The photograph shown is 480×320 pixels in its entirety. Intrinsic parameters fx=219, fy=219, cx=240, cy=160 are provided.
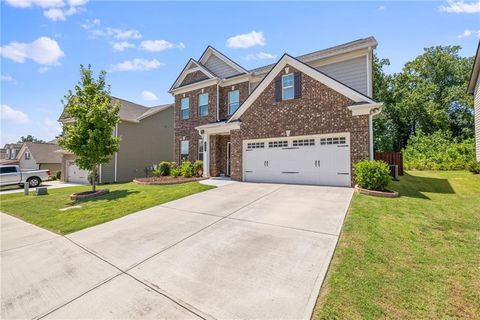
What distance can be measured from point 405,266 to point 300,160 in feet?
25.8

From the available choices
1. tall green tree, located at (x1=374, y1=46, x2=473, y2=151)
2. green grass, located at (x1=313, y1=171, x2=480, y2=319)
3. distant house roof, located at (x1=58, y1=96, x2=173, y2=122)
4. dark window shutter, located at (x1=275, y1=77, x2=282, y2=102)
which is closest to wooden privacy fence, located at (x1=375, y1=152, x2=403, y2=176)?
dark window shutter, located at (x1=275, y1=77, x2=282, y2=102)

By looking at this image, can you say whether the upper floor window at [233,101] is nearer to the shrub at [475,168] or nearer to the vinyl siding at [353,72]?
the vinyl siding at [353,72]

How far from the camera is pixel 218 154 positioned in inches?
594

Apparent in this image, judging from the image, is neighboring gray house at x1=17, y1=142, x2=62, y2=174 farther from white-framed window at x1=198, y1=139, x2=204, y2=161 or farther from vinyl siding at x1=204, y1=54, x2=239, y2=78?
vinyl siding at x1=204, y1=54, x2=239, y2=78

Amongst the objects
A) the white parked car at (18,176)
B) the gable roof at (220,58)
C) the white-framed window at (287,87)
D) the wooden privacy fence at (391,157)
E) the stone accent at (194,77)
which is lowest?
the white parked car at (18,176)

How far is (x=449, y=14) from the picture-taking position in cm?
983

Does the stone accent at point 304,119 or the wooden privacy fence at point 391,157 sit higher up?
the stone accent at point 304,119

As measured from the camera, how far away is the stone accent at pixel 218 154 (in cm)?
1470

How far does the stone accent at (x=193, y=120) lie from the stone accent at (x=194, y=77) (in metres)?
0.93

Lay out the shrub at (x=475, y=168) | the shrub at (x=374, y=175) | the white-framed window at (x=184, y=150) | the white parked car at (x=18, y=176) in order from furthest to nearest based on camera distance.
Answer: the white parked car at (x=18, y=176) → the white-framed window at (x=184, y=150) → the shrub at (x=475, y=168) → the shrub at (x=374, y=175)

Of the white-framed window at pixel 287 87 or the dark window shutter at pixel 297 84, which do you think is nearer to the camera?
the dark window shutter at pixel 297 84

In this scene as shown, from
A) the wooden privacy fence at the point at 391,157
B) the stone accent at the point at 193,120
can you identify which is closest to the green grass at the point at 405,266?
the wooden privacy fence at the point at 391,157

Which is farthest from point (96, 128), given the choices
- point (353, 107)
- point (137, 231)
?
point (353, 107)

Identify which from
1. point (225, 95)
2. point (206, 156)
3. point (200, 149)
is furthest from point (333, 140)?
point (200, 149)
